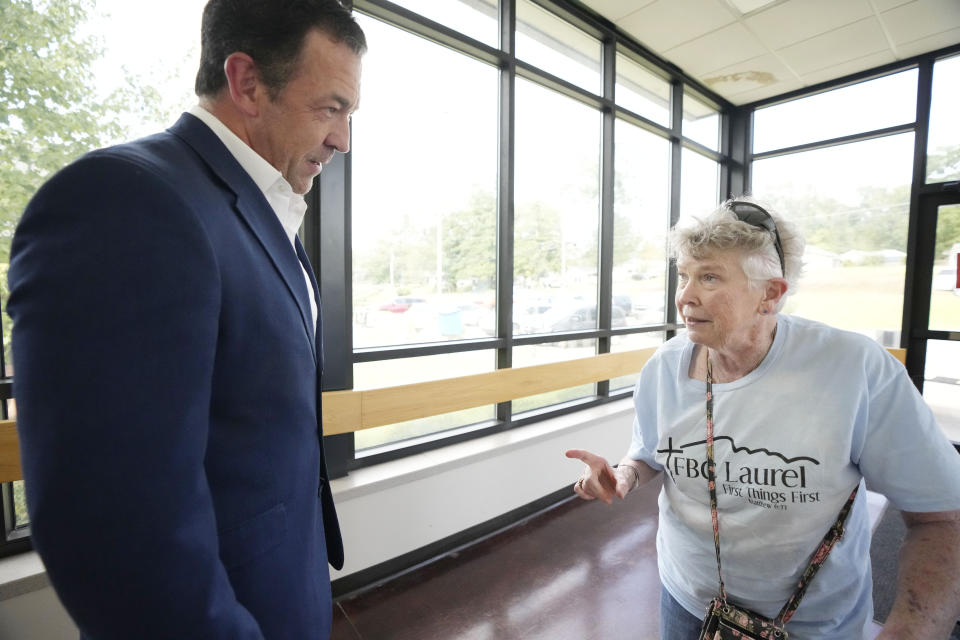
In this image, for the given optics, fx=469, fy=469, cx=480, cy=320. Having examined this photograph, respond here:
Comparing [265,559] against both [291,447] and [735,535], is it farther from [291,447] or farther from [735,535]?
[735,535]

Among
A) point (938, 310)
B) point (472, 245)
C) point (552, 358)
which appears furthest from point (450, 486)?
point (938, 310)

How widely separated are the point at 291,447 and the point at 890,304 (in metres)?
5.79

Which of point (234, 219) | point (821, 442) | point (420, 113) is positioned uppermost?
point (420, 113)

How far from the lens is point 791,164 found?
516 centimetres

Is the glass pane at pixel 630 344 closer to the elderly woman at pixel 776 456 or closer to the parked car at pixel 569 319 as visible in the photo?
the parked car at pixel 569 319

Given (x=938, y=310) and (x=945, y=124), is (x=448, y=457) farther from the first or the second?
(x=945, y=124)

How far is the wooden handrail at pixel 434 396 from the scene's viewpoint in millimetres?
2295

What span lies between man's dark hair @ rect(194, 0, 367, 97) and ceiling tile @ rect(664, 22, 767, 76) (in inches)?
160

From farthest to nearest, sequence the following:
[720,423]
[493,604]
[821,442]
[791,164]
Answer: [791,164]
[493,604]
[720,423]
[821,442]

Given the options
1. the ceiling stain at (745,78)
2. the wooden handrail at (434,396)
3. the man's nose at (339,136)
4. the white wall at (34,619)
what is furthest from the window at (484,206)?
the man's nose at (339,136)

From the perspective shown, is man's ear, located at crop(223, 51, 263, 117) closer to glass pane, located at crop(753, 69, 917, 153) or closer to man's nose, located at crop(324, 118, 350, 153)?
man's nose, located at crop(324, 118, 350, 153)

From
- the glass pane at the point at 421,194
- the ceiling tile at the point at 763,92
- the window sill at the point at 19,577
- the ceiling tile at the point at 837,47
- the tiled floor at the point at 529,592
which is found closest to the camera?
the window sill at the point at 19,577

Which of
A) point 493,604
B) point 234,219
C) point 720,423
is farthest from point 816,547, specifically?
point 493,604

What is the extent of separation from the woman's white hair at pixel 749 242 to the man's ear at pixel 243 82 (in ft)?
3.52
